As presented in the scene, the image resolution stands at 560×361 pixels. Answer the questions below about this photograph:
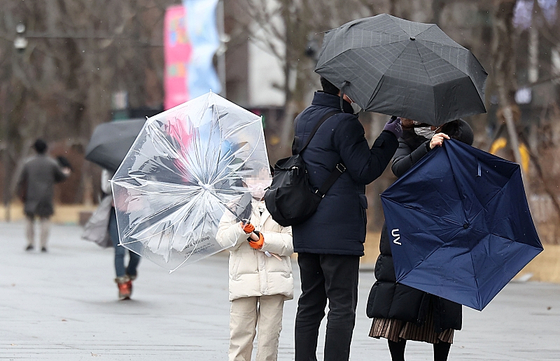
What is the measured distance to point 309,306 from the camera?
5.91 m

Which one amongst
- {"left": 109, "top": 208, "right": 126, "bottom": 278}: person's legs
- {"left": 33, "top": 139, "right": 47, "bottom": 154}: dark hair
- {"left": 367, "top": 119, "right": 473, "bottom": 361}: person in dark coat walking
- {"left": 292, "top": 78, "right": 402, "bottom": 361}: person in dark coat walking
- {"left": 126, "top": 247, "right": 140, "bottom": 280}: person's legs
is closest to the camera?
{"left": 292, "top": 78, "right": 402, "bottom": 361}: person in dark coat walking

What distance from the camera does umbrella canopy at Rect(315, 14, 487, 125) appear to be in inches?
213

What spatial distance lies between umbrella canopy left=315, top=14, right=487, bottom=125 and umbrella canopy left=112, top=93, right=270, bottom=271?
0.88m

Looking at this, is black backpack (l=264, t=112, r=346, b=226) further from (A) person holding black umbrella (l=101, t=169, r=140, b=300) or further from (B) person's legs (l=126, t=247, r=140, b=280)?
(B) person's legs (l=126, t=247, r=140, b=280)

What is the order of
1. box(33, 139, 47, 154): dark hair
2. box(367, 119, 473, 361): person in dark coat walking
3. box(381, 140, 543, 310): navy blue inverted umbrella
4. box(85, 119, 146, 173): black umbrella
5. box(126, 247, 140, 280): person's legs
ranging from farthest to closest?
box(33, 139, 47, 154): dark hair < box(126, 247, 140, 280): person's legs < box(85, 119, 146, 173): black umbrella < box(367, 119, 473, 361): person in dark coat walking < box(381, 140, 543, 310): navy blue inverted umbrella

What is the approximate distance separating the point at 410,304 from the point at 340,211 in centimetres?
81

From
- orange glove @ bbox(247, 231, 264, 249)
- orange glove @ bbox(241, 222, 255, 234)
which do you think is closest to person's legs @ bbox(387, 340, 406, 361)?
orange glove @ bbox(247, 231, 264, 249)

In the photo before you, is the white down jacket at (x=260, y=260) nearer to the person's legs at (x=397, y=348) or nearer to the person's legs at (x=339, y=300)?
the person's legs at (x=339, y=300)

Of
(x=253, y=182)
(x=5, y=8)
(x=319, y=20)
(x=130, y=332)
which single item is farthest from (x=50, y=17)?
(x=253, y=182)

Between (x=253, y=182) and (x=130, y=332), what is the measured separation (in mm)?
2871

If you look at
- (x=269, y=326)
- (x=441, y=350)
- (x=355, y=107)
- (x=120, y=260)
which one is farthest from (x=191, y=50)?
(x=441, y=350)

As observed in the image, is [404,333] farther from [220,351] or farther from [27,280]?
[27,280]

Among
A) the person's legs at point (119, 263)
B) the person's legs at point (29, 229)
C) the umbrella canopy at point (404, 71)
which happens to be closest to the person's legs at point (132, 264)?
the person's legs at point (119, 263)

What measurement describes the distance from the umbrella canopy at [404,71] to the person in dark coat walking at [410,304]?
510mm
